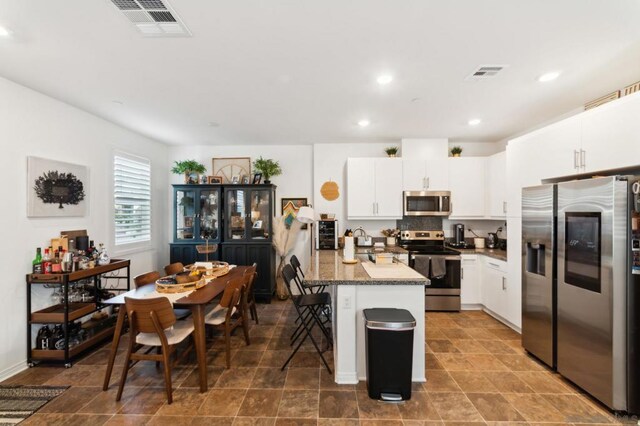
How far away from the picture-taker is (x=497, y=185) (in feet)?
13.7

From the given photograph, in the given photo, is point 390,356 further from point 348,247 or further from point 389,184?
point 389,184

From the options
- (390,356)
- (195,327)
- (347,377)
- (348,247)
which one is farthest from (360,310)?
(195,327)

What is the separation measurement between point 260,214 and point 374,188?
201 cm

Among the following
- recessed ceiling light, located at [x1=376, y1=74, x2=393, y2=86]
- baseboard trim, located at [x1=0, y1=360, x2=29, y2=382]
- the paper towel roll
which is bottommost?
baseboard trim, located at [x1=0, y1=360, x2=29, y2=382]

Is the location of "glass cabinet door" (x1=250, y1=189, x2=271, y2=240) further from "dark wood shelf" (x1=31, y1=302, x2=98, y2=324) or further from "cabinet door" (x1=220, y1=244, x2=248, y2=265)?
"dark wood shelf" (x1=31, y1=302, x2=98, y2=324)

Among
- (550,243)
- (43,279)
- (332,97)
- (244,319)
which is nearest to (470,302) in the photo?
(550,243)

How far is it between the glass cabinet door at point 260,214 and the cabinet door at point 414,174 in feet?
7.57

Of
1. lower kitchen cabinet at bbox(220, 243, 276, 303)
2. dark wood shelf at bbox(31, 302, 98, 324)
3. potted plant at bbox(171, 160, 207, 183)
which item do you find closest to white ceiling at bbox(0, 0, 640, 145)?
potted plant at bbox(171, 160, 207, 183)

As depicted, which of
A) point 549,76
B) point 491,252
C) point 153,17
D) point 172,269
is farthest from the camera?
point 491,252

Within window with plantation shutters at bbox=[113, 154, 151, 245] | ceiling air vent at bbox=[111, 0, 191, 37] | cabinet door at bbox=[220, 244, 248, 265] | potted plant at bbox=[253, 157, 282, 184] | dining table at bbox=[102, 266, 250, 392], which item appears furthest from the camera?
potted plant at bbox=[253, 157, 282, 184]

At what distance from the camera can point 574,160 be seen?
2525mm

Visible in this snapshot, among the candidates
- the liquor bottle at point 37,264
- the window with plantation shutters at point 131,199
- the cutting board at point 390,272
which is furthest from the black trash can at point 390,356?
the window with plantation shutters at point 131,199

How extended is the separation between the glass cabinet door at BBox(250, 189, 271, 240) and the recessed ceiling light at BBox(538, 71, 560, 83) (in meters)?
3.78

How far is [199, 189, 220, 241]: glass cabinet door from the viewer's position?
4.73m
